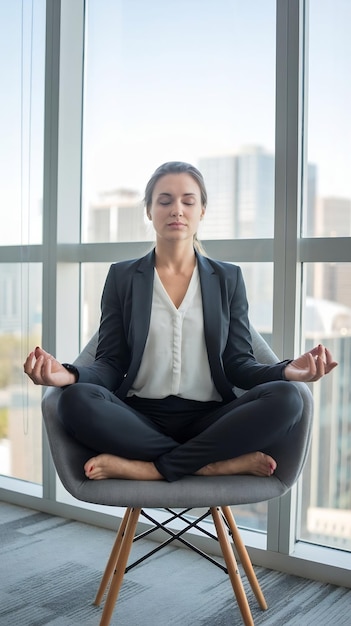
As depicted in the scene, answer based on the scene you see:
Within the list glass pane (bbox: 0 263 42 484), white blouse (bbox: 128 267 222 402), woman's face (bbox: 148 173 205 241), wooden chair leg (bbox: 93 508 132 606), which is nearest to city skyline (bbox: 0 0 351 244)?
glass pane (bbox: 0 263 42 484)

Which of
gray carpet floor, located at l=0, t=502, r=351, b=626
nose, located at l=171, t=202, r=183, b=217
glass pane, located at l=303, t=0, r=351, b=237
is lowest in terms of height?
gray carpet floor, located at l=0, t=502, r=351, b=626

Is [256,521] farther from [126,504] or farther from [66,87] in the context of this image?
[66,87]

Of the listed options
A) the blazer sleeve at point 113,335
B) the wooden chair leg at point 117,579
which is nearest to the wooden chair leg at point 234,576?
the wooden chair leg at point 117,579

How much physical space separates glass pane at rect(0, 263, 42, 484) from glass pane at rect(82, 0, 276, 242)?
39cm

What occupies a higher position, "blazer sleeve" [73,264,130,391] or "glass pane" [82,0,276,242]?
"glass pane" [82,0,276,242]

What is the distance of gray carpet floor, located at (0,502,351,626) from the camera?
212cm

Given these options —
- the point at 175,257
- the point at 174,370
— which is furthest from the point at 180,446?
the point at 175,257

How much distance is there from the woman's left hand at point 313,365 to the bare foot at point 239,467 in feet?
0.73

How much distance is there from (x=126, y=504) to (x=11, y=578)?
0.80m

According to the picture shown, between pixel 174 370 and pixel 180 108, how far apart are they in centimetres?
110

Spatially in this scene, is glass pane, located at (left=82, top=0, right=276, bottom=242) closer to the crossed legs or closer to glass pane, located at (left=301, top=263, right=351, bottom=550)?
glass pane, located at (left=301, top=263, right=351, bottom=550)

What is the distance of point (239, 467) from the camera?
1.90 m

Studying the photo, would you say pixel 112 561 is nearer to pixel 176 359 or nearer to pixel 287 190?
pixel 176 359

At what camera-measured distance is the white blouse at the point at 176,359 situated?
2.17 metres
